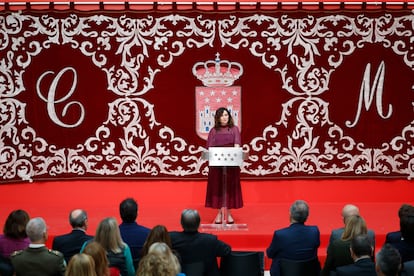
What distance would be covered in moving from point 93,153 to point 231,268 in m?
3.99

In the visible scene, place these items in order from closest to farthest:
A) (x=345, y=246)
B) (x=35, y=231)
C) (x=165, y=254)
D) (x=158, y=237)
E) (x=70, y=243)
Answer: (x=165, y=254) < (x=35, y=231) < (x=158, y=237) < (x=345, y=246) < (x=70, y=243)

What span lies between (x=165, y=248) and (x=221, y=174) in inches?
142

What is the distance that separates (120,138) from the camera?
889cm

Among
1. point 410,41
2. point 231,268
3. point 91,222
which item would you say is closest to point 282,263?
point 231,268

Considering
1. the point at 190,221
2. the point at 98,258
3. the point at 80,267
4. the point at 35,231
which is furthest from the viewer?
the point at 190,221

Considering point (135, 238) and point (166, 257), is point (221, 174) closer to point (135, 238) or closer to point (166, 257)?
point (135, 238)

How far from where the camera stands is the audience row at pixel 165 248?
400 cm

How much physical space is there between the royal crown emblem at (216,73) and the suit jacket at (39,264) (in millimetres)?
4643

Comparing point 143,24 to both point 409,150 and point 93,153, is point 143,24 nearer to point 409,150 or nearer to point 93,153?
point 93,153

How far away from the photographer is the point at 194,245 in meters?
5.09

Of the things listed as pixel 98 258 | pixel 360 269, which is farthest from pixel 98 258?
pixel 360 269

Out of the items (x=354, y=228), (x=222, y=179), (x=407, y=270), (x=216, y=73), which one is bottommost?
(x=407, y=270)

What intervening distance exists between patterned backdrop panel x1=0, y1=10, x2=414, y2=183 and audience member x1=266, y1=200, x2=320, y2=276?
3.54 m

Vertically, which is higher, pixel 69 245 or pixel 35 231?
pixel 35 231
